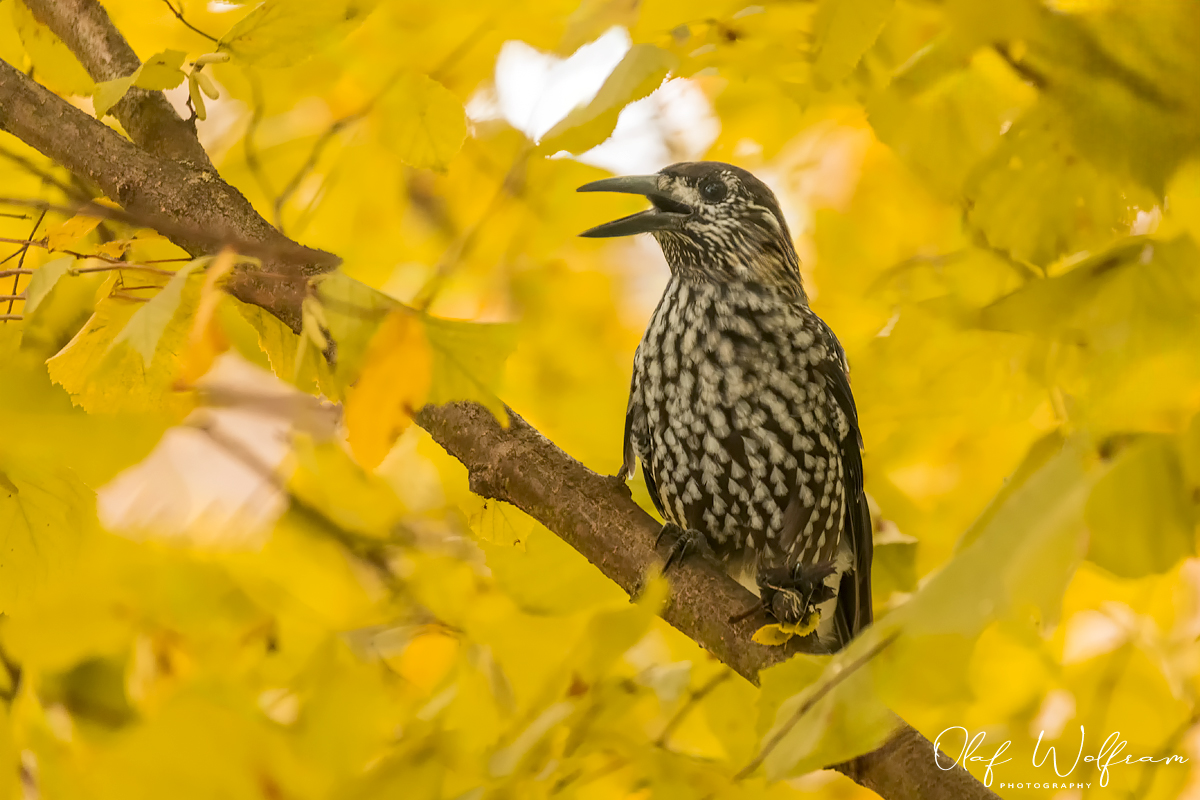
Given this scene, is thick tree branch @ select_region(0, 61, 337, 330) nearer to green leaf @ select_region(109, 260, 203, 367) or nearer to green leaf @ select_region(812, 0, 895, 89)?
green leaf @ select_region(109, 260, 203, 367)

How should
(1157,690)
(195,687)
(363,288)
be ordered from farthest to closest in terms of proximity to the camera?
1. (1157,690)
2. (195,687)
3. (363,288)

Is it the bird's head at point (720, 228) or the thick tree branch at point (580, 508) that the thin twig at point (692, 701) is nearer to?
the thick tree branch at point (580, 508)

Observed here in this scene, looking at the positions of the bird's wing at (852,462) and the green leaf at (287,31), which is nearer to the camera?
the green leaf at (287,31)

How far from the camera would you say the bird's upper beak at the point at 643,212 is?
1729 mm

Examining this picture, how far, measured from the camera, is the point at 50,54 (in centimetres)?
138

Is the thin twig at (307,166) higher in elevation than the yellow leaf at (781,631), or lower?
higher

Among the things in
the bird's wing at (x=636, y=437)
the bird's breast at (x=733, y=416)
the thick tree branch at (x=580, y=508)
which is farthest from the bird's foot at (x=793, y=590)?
the bird's wing at (x=636, y=437)

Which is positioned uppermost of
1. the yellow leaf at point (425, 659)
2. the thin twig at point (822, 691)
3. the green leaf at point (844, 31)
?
the green leaf at point (844, 31)

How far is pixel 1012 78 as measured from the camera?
1101mm

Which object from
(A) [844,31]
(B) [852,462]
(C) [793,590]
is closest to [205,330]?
(A) [844,31]

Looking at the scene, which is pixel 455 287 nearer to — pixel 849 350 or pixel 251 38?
pixel 849 350

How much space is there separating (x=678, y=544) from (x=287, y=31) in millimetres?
997

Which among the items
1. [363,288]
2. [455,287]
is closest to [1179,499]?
[363,288]

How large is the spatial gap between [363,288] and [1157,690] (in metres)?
1.31
